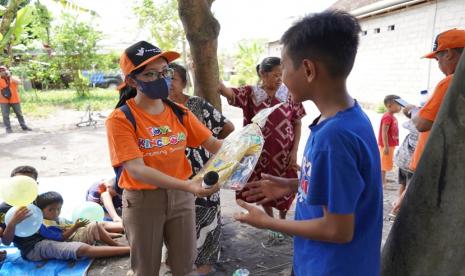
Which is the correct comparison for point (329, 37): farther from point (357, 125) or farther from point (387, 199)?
point (387, 199)

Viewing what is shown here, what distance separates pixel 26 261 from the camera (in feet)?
11.6

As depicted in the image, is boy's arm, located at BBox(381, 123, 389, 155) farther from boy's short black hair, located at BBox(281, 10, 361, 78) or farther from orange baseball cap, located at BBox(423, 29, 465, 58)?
boy's short black hair, located at BBox(281, 10, 361, 78)

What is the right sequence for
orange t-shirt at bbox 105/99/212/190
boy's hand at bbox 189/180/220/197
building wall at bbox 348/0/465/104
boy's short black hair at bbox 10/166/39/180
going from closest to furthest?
1. boy's hand at bbox 189/180/220/197
2. orange t-shirt at bbox 105/99/212/190
3. boy's short black hair at bbox 10/166/39/180
4. building wall at bbox 348/0/465/104

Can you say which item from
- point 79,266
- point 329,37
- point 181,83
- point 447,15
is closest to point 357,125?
point 329,37

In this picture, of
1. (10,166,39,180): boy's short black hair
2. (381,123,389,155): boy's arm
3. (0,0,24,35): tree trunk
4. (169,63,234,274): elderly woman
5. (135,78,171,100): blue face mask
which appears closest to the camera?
(135,78,171,100): blue face mask

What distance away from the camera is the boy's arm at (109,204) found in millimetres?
4264

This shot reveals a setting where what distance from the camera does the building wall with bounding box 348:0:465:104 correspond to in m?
10.4

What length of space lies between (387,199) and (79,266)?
12.5 feet

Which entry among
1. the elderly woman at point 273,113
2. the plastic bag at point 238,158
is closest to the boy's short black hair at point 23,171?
the elderly woman at point 273,113

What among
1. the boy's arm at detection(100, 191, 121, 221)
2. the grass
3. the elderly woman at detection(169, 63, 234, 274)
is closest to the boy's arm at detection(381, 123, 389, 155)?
the elderly woman at detection(169, 63, 234, 274)

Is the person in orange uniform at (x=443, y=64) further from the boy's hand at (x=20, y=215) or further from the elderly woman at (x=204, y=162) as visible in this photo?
the boy's hand at (x=20, y=215)

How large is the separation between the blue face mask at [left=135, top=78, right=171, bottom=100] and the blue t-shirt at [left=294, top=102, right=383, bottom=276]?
1139mm

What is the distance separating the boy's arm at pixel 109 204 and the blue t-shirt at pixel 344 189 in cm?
327

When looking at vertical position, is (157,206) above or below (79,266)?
above
